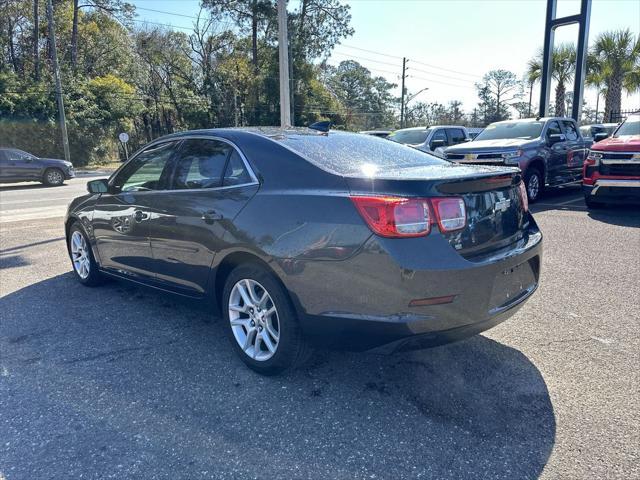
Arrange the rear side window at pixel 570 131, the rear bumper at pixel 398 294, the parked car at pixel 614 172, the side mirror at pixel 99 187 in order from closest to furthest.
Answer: the rear bumper at pixel 398 294 → the side mirror at pixel 99 187 → the parked car at pixel 614 172 → the rear side window at pixel 570 131

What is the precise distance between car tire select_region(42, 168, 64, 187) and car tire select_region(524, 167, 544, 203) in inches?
679

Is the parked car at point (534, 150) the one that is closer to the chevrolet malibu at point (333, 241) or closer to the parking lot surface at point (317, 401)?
the parking lot surface at point (317, 401)

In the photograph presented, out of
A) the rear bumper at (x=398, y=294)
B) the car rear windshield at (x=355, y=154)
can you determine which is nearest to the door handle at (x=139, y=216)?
the car rear windshield at (x=355, y=154)

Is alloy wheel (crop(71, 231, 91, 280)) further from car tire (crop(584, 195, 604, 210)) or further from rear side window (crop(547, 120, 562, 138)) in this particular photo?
rear side window (crop(547, 120, 562, 138))

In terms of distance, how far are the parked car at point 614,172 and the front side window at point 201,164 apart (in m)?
7.53

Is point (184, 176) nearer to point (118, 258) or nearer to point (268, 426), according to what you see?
point (118, 258)

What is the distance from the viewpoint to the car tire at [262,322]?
3004 mm

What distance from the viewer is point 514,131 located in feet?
35.6

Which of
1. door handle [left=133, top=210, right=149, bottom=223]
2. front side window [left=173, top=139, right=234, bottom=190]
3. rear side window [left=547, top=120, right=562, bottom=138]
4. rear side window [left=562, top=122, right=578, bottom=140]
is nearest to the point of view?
front side window [left=173, top=139, right=234, bottom=190]

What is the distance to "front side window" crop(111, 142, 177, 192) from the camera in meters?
4.13

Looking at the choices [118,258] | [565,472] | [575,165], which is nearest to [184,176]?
[118,258]

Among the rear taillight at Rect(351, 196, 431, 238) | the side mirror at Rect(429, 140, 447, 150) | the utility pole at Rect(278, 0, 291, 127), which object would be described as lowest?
the rear taillight at Rect(351, 196, 431, 238)

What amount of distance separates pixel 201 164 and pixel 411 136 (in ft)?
35.4

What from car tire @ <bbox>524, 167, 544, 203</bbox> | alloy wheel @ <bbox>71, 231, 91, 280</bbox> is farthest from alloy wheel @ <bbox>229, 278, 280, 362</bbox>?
car tire @ <bbox>524, 167, 544, 203</bbox>
